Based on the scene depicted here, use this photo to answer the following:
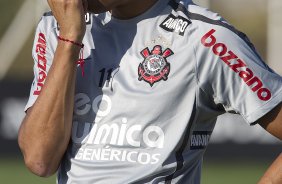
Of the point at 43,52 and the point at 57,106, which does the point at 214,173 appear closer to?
the point at 43,52

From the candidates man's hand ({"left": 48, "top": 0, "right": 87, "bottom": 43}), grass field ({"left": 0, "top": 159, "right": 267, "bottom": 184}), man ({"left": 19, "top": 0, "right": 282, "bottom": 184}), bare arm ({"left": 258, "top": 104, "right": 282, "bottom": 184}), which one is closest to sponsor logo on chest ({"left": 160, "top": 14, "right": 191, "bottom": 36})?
man ({"left": 19, "top": 0, "right": 282, "bottom": 184})

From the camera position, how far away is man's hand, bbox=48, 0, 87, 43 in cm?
351

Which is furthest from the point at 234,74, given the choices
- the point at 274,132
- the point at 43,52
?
the point at 43,52

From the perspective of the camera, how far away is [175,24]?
352 cm

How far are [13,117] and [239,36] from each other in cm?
692

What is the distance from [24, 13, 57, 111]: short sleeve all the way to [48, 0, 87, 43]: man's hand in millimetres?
176

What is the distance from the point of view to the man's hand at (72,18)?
11.5 feet

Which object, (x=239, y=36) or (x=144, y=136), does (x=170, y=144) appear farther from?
(x=239, y=36)

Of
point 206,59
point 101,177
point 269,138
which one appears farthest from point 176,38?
point 269,138

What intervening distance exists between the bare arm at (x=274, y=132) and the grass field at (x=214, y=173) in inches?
222

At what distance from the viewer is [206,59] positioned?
3430 mm

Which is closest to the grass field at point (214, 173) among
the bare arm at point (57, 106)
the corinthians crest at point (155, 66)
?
the bare arm at point (57, 106)

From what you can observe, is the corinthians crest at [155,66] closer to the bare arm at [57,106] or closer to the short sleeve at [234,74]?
the short sleeve at [234,74]

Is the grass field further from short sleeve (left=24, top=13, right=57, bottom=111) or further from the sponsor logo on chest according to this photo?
the sponsor logo on chest
